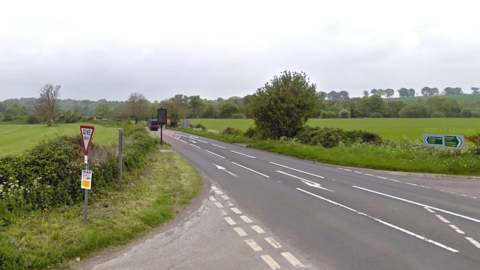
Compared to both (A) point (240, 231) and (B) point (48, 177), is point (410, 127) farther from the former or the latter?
(B) point (48, 177)

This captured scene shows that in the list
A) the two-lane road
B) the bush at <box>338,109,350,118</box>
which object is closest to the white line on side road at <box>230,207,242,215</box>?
the two-lane road

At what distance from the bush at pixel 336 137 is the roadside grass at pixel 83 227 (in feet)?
54.9

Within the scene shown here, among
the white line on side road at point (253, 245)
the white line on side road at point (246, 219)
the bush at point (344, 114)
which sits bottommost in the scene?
the white line on side road at point (246, 219)

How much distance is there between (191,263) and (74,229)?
113 inches

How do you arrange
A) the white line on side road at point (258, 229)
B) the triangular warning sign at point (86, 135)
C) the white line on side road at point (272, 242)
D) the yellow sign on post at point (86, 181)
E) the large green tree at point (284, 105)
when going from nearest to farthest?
1. the white line on side road at point (272, 242)
2. the white line on side road at point (258, 229)
3. the yellow sign on post at point (86, 181)
4. the triangular warning sign at point (86, 135)
5. the large green tree at point (284, 105)

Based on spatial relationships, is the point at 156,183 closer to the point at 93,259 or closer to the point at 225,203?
the point at 225,203

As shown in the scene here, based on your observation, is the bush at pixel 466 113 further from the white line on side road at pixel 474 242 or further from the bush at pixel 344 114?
the white line on side road at pixel 474 242

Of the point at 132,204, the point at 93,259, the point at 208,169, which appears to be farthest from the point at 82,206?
the point at 208,169

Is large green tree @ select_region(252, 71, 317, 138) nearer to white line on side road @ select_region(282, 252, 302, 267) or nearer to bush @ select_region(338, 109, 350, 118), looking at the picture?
white line on side road @ select_region(282, 252, 302, 267)

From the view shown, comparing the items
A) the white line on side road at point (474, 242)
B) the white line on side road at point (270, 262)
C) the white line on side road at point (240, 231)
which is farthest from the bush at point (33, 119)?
the white line on side road at point (474, 242)

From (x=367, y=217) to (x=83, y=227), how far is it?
261 inches

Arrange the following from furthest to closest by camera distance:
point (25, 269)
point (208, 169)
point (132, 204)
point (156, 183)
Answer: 1. point (208, 169)
2. point (156, 183)
3. point (132, 204)
4. point (25, 269)

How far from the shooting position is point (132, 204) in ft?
25.6

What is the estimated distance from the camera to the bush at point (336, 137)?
23.4 m
